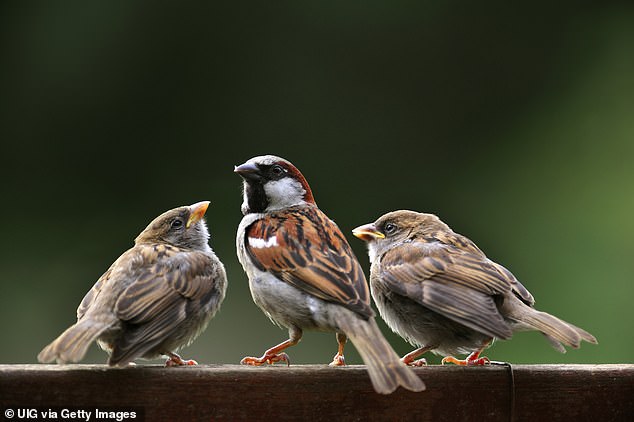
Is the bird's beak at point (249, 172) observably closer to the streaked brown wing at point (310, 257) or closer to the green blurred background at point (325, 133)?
the streaked brown wing at point (310, 257)

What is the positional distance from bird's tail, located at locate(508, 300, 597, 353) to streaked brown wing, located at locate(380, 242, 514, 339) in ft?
0.33

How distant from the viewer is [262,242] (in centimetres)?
375

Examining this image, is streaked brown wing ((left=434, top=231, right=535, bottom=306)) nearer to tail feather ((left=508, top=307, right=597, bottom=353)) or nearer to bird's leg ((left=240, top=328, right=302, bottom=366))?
tail feather ((left=508, top=307, right=597, bottom=353))

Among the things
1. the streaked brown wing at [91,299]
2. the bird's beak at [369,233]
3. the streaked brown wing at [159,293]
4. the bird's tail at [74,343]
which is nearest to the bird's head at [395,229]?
the bird's beak at [369,233]

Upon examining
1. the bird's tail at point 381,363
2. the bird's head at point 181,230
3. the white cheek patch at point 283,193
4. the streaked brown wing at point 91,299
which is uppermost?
the white cheek patch at point 283,193

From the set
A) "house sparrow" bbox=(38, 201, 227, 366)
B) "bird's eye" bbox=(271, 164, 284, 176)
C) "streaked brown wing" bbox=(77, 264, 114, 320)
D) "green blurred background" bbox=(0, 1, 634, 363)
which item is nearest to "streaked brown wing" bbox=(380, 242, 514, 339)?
"bird's eye" bbox=(271, 164, 284, 176)

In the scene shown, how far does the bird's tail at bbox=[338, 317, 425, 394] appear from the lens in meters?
2.80

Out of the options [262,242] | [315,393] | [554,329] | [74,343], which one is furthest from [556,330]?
[74,343]

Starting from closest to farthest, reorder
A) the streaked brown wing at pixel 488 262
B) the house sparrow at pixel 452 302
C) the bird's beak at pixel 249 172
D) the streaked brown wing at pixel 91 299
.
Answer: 1. the streaked brown wing at pixel 91 299
2. the house sparrow at pixel 452 302
3. the streaked brown wing at pixel 488 262
4. the bird's beak at pixel 249 172

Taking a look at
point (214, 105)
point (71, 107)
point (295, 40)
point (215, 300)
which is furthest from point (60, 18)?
point (215, 300)

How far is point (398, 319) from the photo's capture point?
3.89m

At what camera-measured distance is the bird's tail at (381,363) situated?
2805mm

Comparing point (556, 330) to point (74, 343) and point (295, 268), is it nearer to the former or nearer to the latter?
point (295, 268)

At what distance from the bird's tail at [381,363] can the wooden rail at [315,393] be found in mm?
96
